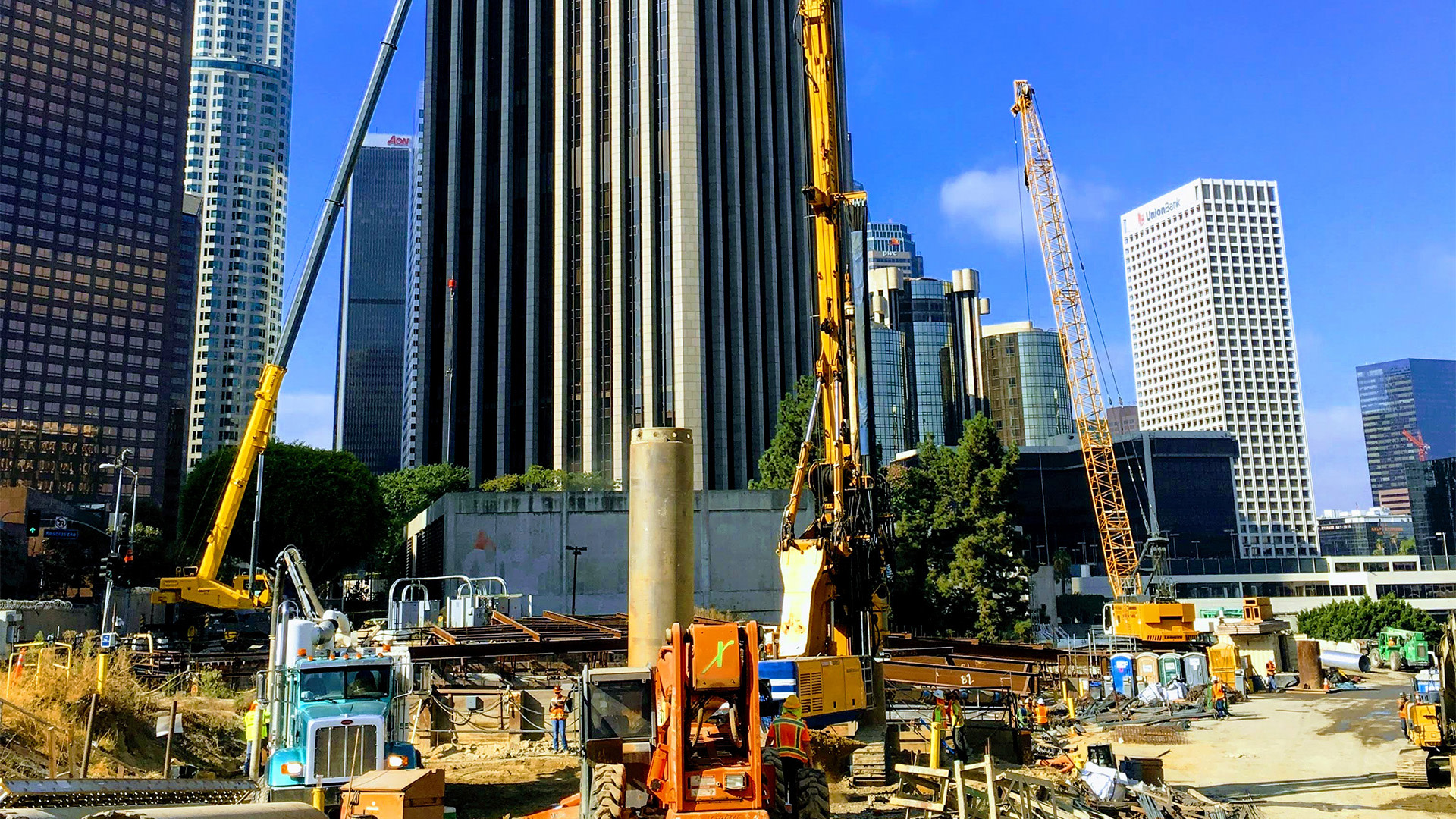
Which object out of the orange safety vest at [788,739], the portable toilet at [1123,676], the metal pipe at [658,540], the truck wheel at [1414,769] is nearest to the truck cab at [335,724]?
the orange safety vest at [788,739]

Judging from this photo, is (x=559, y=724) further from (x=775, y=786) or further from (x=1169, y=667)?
(x=1169, y=667)

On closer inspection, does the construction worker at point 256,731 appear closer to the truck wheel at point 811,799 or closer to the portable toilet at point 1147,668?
the truck wheel at point 811,799

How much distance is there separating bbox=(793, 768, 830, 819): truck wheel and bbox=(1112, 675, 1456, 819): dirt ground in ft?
28.2

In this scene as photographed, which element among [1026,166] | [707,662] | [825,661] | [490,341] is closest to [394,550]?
[490,341]

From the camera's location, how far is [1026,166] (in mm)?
64562

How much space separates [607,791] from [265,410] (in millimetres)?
33761

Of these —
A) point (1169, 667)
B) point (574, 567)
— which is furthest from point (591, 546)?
point (1169, 667)

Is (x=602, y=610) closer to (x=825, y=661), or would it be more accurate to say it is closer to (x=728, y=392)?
(x=728, y=392)

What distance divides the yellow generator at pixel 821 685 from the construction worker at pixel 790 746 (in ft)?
12.7

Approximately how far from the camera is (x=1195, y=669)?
3684cm

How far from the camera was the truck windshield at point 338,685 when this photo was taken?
16.7 m

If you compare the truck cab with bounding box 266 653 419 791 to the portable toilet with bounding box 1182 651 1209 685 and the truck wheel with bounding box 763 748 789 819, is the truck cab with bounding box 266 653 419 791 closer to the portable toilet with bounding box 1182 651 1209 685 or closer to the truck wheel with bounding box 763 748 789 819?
the truck wheel with bounding box 763 748 789 819

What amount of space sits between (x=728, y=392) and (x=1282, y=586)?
77.0m

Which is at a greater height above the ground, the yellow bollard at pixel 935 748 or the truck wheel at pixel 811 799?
the truck wheel at pixel 811 799
